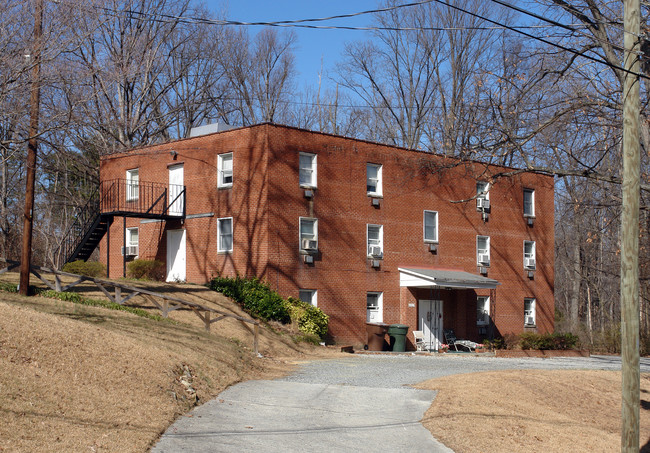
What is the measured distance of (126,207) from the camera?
119 feet

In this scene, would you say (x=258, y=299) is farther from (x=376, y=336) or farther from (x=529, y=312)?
(x=529, y=312)

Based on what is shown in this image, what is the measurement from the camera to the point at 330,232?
1283 inches

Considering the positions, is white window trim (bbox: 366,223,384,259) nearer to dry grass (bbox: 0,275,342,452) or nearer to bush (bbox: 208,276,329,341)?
bush (bbox: 208,276,329,341)

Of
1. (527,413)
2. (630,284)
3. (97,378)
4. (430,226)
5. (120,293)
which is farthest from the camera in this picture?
(430,226)

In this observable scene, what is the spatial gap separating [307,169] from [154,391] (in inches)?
790

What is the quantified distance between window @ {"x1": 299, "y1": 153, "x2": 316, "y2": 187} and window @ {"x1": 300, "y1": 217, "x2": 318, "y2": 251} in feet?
5.06

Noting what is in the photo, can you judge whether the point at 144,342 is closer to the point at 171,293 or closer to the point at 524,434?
the point at 524,434

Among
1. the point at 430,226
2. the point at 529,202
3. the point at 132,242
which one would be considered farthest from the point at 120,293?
the point at 529,202

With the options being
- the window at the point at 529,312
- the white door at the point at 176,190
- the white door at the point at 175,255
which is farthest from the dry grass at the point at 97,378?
the window at the point at 529,312

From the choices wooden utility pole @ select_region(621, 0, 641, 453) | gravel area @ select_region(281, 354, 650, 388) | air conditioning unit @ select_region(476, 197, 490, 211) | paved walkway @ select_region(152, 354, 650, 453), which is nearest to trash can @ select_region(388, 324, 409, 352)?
gravel area @ select_region(281, 354, 650, 388)

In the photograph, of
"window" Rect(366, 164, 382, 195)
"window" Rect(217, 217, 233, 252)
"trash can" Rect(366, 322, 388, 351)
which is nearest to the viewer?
"window" Rect(217, 217, 233, 252)

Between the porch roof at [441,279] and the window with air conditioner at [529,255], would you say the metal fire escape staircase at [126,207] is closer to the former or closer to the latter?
the porch roof at [441,279]

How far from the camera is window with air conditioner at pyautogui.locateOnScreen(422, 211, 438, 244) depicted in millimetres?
36719

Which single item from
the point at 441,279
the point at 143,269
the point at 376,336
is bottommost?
the point at 376,336
